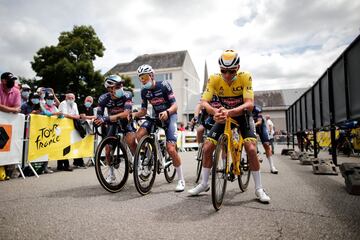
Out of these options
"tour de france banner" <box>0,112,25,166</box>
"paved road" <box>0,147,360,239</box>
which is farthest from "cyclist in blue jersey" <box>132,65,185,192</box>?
"tour de france banner" <box>0,112,25,166</box>

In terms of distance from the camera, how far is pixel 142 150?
443cm

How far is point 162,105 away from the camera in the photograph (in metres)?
5.02

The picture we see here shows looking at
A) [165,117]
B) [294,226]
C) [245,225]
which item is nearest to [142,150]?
[165,117]

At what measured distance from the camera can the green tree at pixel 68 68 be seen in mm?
28239

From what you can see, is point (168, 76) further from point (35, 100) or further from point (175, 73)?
point (35, 100)

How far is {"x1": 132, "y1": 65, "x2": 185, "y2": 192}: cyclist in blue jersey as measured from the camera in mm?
4777

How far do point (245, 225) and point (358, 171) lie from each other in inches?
116

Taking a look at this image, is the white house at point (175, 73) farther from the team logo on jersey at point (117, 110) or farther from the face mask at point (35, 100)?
the team logo on jersey at point (117, 110)

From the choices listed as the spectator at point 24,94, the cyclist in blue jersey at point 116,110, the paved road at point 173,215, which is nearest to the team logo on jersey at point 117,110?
the cyclist in blue jersey at point 116,110

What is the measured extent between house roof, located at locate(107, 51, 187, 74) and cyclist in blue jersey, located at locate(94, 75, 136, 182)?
4739cm

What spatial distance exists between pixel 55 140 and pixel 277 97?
51064 millimetres

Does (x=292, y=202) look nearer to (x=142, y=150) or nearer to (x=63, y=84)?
(x=142, y=150)

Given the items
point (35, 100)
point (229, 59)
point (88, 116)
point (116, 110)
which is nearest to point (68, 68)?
point (88, 116)

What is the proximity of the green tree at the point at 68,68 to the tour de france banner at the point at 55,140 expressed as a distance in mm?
22008
